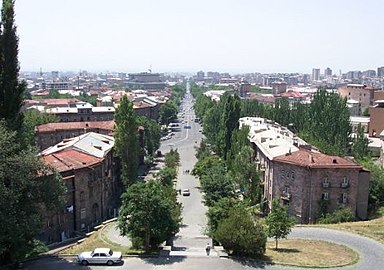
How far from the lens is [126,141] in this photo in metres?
60.8

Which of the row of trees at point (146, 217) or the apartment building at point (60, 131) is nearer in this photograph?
the row of trees at point (146, 217)

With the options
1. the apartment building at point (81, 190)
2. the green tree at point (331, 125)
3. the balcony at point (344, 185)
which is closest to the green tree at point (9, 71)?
the apartment building at point (81, 190)

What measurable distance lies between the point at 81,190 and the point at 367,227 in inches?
1167

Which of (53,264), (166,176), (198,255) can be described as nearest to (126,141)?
(166,176)

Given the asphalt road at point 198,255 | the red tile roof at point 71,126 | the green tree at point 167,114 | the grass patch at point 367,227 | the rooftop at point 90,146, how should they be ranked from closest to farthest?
the asphalt road at point 198,255 → the grass patch at point 367,227 → the rooftop at point 90,146 → the red tile roof at point 71,126 → the green tree at point 167,114

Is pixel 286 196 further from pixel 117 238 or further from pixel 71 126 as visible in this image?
pixel 71 126

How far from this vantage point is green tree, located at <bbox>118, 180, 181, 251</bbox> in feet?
107

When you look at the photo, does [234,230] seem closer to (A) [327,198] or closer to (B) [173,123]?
(A) [327,198]

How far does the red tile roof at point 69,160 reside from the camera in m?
46.3

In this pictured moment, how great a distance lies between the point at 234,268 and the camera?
30.2 metres

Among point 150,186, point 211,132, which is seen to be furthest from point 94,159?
point 211,132

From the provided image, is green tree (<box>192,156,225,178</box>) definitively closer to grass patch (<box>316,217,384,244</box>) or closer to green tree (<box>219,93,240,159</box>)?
green tree (<box>219,93,240,159</box>)

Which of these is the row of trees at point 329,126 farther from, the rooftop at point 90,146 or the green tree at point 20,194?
the green tree at point 20,194

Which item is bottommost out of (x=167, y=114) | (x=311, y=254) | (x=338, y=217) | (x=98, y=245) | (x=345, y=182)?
(x=98, y=245)
